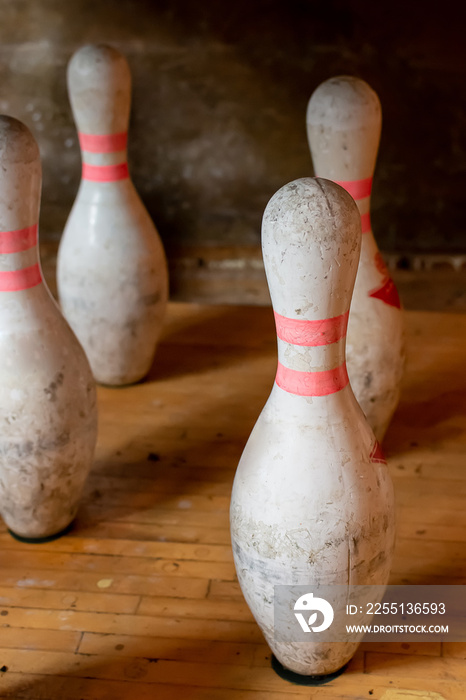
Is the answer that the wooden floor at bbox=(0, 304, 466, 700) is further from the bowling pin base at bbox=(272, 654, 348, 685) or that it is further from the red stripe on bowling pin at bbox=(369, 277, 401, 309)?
the red stripe on bowling pin at bbox=(369, 277, 401, 309)

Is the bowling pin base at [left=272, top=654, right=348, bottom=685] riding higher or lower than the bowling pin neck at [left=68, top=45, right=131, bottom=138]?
lower

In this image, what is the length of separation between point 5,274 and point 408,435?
37.8 inches

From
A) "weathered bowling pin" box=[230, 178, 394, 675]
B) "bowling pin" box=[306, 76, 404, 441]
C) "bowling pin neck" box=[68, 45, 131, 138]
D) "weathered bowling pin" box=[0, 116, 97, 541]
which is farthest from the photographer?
"bowling pin neck" box=[68, 45, 131, 138]

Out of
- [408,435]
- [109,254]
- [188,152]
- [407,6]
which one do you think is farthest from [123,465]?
[407,6]

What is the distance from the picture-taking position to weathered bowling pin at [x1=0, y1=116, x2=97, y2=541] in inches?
52.9

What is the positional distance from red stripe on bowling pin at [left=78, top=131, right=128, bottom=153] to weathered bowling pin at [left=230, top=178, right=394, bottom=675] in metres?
0.91

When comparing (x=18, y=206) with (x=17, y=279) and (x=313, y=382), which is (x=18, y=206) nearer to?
(x=17, y=279)

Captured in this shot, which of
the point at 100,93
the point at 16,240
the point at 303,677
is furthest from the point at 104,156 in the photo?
the point at 303,677

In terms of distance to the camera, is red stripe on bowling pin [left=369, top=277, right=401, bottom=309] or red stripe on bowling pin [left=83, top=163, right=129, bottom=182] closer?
red stripe on bowling pin [left=369, top=277, right=401, bottom=309]

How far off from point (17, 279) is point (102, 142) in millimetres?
616

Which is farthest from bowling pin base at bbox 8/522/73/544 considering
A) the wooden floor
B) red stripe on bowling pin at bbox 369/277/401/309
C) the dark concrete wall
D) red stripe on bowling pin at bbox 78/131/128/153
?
the dark concrete wall

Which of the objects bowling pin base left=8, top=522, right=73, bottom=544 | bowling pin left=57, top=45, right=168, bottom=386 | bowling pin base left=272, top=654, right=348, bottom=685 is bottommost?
bowling pin base left=8, top=522, right=73, bottom=544

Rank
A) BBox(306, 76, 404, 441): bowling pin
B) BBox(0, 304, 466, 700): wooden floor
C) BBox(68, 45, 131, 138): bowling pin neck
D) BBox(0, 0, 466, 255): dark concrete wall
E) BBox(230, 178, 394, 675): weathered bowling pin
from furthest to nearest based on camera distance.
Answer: BBox(0, 0, 466, 255): dark concrete wall → BBox(68, 45, 131, 138): bowling pin neck → BBox(306, 76, 404, 441): bowling pin → BBox(0, 304, 466, 700): wooden floor → BBox(230, 178, 394, 675): weathered bowling pin

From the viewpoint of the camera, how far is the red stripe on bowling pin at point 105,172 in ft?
6.27
